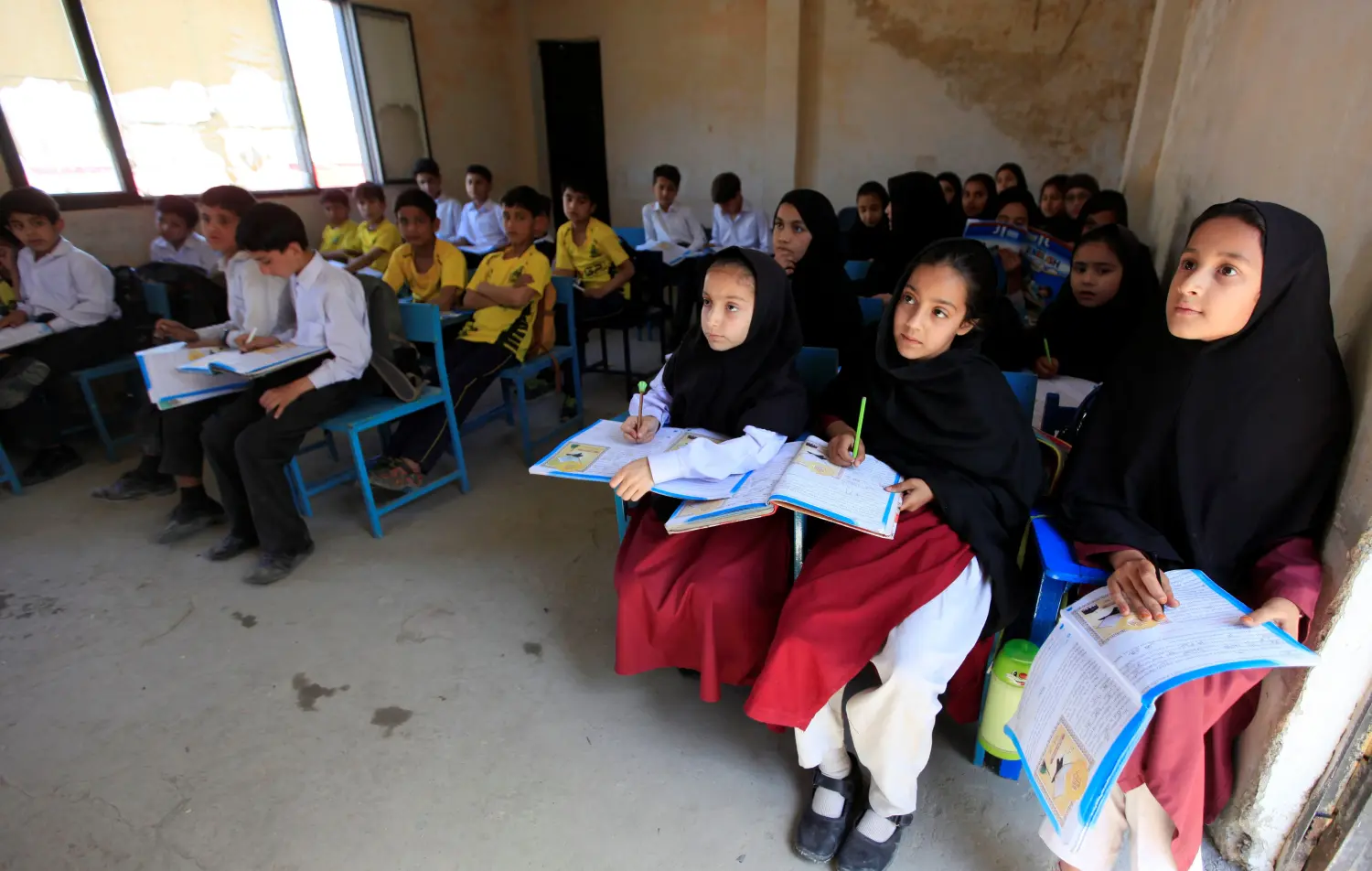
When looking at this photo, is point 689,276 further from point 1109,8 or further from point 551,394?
point 1109,8

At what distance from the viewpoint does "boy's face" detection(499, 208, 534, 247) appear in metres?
3.35

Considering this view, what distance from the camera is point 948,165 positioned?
6211mm

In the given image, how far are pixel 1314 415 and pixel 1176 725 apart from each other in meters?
0.58

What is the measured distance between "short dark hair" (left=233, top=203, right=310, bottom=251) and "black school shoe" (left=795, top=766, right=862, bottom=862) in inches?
93.8

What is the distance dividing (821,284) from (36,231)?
3.67 metres

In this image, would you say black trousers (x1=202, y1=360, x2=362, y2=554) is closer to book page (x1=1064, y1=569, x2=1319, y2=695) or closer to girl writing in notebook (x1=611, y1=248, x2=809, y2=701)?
girl writing in notebook (x1=611, y1=248, x2=809, y2=701)

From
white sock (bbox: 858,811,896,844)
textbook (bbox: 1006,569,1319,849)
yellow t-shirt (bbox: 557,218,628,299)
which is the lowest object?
white sock (bbox: 858,811,896,844)

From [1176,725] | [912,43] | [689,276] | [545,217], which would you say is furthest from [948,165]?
[1176,725]

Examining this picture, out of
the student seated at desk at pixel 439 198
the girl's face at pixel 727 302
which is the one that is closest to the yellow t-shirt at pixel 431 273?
the girl's face at pixel 727 302

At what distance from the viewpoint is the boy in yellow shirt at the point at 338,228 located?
16.8 ft

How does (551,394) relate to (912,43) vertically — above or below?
below

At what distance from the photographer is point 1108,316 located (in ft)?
7.77

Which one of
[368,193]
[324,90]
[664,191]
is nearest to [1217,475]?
[664,191]

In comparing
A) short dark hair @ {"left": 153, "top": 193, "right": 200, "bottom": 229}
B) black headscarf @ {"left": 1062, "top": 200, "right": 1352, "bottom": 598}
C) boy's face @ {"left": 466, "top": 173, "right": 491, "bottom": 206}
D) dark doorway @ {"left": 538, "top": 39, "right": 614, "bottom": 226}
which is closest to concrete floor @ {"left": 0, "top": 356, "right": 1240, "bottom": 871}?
black headscarf @ {"left": 1062, "top": 200, "right": 1352, "bottom": 598}
